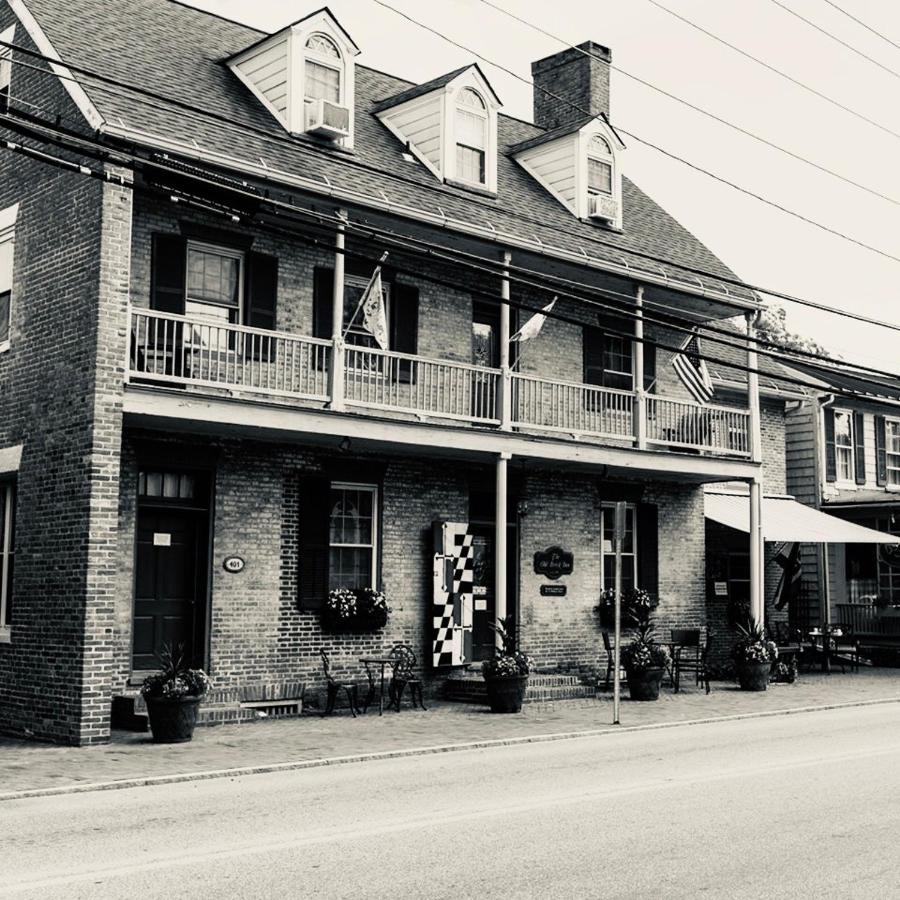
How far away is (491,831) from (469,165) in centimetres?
1336

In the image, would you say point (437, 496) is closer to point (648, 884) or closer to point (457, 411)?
point (457, 411)

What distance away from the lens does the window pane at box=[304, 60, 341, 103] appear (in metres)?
17.1

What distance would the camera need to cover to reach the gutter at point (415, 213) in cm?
1388

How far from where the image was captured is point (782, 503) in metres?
24.6

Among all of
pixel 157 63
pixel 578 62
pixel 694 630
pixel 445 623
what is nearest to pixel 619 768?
pixel 445 623

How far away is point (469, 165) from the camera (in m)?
19.2

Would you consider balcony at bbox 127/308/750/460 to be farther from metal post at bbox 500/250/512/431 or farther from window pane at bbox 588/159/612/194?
window pane at bbox 588/159/612/194

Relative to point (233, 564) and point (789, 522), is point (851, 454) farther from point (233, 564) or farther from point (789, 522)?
point (233, 564)

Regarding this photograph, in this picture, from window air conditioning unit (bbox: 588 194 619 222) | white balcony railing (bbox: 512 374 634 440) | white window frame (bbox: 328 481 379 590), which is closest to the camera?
white window frame (bbox: 328 481 379 590)

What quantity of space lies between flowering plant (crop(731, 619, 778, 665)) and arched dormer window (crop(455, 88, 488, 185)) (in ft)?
26.5

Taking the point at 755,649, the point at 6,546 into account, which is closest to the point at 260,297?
the point at 6,546

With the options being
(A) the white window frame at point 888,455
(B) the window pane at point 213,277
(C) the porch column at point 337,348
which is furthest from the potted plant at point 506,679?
(A) the white window frame at point 888,455

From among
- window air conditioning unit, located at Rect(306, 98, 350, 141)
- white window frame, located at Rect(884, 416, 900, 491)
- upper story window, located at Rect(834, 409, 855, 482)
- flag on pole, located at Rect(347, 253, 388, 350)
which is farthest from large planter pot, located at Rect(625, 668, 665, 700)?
white window frame, located at Rect(884, 416, 900, 491)

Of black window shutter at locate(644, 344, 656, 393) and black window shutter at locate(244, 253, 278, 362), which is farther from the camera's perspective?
black window shutter at locate(644, 344, 656, 393)
